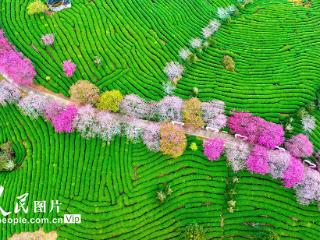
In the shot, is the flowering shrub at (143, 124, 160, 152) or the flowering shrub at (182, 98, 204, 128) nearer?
the flowering shrub at (143, 124, 160, 152)

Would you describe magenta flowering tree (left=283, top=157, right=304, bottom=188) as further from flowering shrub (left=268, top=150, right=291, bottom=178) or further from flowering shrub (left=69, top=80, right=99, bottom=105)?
flowering shrub (left=69, top=80, right=99, bottom=105)

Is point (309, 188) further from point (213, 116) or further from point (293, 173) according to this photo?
point (213, 116)

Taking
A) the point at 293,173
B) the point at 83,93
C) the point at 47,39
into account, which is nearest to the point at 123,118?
the point at 83,93

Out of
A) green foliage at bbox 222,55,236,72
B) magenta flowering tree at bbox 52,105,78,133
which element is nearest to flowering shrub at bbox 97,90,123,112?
magenta flowering tree at bbox 52,105,78,133

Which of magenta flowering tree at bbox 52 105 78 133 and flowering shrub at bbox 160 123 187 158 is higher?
magenta flowering tree at bbox 52 105 78 133

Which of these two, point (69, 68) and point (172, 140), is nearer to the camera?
point (172, 140)

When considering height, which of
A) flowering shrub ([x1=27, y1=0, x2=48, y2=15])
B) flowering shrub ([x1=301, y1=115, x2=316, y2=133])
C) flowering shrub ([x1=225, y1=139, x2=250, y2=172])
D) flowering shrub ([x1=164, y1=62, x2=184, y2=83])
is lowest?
flowering shrub ([x1=225, y1=139, x2=250, y2=172])
